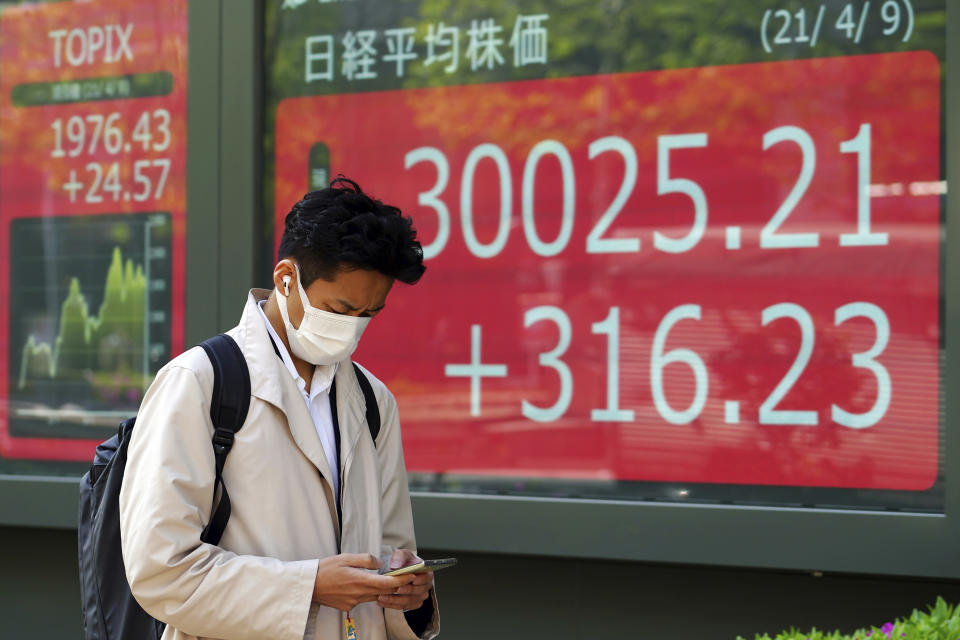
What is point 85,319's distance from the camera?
4.90 meters

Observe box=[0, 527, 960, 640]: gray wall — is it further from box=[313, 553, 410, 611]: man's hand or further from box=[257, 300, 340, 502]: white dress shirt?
box=[313, 553, 410, 611]: man's hand

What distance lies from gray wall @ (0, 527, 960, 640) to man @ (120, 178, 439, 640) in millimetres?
1650

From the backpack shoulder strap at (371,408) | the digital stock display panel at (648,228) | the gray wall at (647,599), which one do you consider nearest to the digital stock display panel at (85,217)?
the digital stock display panel at (648,228)

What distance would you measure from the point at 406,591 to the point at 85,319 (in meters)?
3.19

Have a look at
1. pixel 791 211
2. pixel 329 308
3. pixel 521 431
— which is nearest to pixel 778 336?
pixel 791 211

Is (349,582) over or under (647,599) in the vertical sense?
over

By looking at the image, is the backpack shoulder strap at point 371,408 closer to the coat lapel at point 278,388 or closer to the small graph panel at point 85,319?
the coat lapel at point 278,388

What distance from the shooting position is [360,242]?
224 cm

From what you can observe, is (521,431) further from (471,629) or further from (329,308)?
(329,308)

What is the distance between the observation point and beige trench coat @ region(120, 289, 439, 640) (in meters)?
2.11

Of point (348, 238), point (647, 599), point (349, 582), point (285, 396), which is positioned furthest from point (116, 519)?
point (647, 599)

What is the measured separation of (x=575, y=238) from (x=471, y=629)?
5.18 feet

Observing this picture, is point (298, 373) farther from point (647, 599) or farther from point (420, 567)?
point (647, 599)

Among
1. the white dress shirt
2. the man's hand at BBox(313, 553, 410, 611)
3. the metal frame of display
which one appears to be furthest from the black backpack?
the metal frame of display
